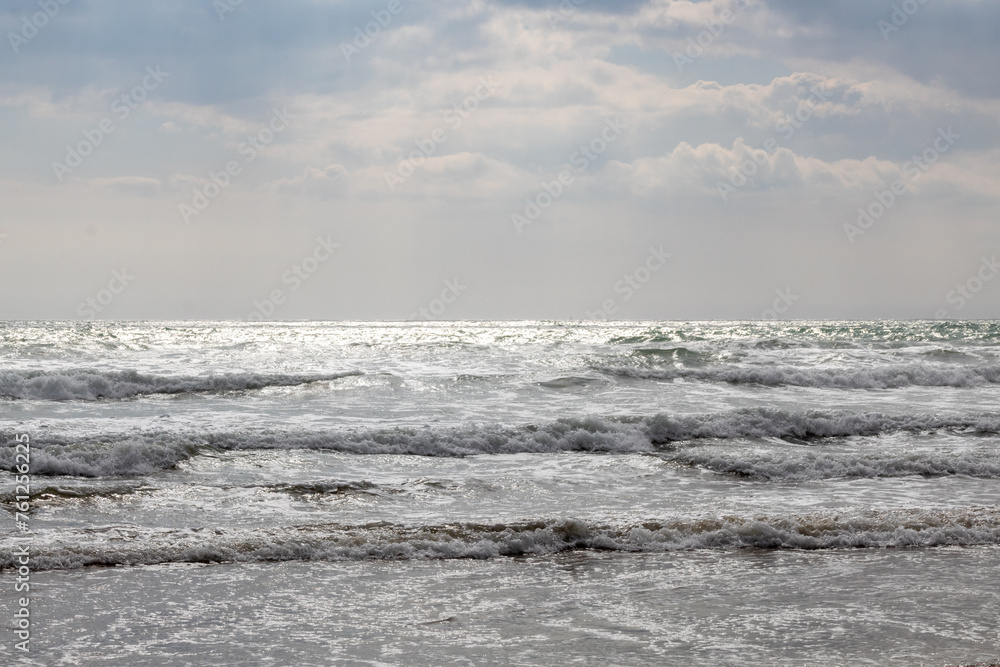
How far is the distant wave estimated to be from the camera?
11.7 metres

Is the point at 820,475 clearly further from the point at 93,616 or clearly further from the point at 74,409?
the point at 74,409

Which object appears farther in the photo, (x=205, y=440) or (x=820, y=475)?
(x=205, y=440)

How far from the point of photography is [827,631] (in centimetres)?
544

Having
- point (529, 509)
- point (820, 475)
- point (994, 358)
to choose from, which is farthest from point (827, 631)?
point (994, 358)

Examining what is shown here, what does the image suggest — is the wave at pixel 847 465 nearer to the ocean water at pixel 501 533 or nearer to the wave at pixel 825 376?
the ocean water at pixel 501 533

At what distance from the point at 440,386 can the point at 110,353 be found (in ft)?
59.9

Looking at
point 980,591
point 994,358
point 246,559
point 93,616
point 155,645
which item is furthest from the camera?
point 994,358

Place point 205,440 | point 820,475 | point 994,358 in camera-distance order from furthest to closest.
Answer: point 994,358 < point 205,440 < point 820,475

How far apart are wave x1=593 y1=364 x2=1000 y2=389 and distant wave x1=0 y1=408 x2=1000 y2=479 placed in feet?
26.9

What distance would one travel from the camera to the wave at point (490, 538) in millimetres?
7309

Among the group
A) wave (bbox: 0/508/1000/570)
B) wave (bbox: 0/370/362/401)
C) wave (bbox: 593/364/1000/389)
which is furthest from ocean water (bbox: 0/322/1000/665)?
wave (bbox: 593/364/1000/389)

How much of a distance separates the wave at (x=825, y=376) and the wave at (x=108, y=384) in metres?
11.6

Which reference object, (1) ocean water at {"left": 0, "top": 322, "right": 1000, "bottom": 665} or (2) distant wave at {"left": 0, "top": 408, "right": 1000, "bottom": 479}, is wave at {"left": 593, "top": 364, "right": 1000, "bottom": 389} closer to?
(1) ocean water at {"left": 0, "top": 322, "right": 1000, "bottom": 665}

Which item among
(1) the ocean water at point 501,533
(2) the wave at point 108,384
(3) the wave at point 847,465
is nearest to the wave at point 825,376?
(1) the ocean water at point 501,533
